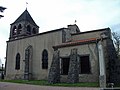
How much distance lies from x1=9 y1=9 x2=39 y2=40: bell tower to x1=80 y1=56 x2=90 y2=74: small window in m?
15.7

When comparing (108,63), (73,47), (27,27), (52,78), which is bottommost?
(52,78)

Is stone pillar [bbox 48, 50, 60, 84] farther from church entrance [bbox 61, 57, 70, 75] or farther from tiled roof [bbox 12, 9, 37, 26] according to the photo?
tiled roof [bbox 12, 9, 37, 26]

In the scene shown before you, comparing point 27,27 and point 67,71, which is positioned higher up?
point 27,27

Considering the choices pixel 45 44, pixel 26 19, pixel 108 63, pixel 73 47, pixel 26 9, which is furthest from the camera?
pixel 26 9

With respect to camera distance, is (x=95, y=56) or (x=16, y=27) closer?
(x=95, y=56)

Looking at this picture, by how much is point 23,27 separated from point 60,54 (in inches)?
542

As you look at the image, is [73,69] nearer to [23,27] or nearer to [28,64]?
[28,64]

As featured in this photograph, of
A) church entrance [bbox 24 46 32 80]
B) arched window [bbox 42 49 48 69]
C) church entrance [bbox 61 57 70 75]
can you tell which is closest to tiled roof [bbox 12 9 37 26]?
church entrance [bbox 24 46 32 80]

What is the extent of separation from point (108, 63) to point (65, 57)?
5.07 m

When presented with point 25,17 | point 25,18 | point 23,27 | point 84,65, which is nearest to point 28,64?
point 23,27

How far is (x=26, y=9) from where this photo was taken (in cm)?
3725

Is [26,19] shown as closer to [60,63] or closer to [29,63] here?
[29,63]

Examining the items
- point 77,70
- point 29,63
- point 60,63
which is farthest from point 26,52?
point 77,70

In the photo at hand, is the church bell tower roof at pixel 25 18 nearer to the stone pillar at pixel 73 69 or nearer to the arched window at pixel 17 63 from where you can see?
the arched window at pixel 17 63
